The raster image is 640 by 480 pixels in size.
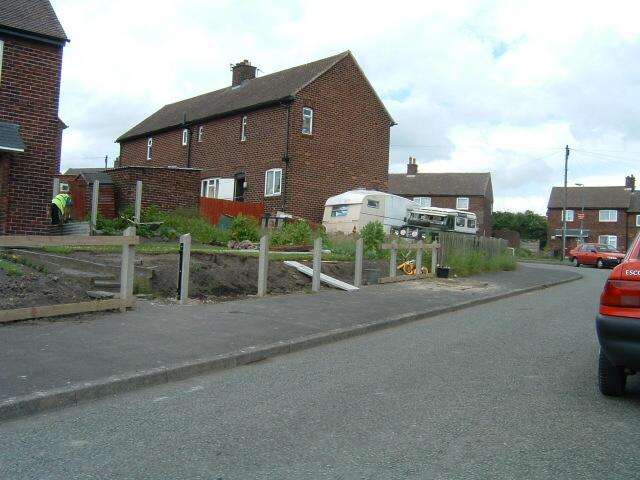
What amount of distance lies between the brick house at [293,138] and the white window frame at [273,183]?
0.15 feet

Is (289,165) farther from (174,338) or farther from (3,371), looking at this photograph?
(3,371)

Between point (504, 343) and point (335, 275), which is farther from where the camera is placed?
point (335, 275)

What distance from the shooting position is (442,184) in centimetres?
6500

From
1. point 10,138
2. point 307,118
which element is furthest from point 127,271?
point 307,118

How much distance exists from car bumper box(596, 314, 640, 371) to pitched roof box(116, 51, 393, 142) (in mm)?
24008

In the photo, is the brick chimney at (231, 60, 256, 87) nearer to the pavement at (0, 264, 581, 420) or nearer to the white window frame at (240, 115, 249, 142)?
the white window frame at (240, 115, 249, 142)

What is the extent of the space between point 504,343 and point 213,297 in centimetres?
558

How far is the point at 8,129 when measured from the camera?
595 inches

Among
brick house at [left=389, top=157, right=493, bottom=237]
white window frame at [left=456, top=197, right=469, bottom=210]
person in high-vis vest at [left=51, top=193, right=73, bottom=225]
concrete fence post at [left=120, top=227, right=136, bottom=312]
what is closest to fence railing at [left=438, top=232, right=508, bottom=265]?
person in high-vis vest at [left=51, top=193, right=73, bottom=225]

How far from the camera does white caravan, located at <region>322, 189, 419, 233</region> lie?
27.0 m

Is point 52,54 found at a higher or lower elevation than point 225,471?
higher

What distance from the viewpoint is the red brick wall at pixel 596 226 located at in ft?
208

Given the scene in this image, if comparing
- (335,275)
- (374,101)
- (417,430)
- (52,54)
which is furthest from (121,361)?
(374,101)

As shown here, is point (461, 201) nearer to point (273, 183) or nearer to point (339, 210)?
point (339, 210)
